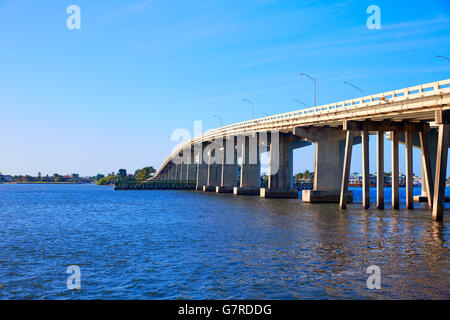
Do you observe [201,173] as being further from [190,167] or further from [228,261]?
[228,261]

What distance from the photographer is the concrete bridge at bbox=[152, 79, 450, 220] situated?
3697 centimetres

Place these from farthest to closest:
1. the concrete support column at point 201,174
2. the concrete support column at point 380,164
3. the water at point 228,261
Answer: the concrete support column at point 201,174 → the concrete support column at point 380,164 → the water at point 228,261

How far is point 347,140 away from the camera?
4984 centimetres

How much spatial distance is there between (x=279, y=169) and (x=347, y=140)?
2775 centimetres

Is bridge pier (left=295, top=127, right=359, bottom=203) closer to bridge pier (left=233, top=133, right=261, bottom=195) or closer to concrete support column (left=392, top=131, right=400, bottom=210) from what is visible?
concrete support column (left=392, top=131, right=400, bottom=210)

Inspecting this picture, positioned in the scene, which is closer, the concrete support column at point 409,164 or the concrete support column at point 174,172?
the concrete support column at point 409,164

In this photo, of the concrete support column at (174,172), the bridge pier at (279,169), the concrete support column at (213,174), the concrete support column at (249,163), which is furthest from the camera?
the concrete support column at (174,172)

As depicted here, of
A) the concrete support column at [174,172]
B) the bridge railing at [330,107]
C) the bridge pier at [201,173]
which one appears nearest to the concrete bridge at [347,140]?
the bridge railing at [330,107]

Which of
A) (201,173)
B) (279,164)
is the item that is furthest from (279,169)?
(201,173)

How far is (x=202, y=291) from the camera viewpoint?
48.2 ft

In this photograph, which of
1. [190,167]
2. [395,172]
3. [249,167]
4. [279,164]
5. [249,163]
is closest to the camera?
[395,172]

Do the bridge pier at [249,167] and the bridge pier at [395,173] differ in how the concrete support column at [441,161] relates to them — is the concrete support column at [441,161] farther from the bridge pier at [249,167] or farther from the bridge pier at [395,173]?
the bridge pier at [249,167]

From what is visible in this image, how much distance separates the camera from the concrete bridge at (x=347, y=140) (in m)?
37.0
